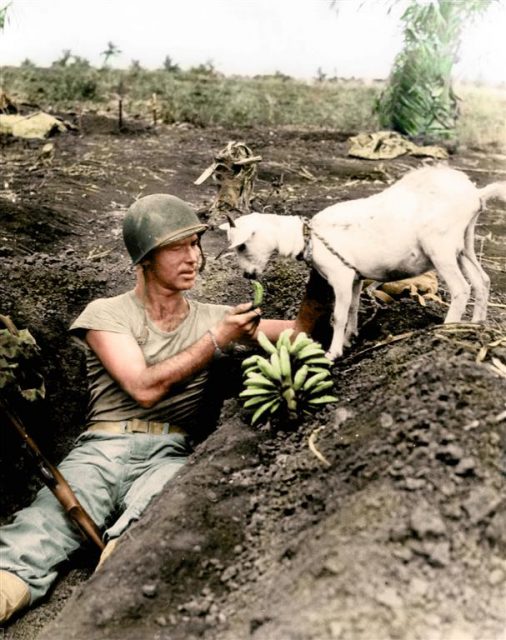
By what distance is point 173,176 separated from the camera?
29.5 ft

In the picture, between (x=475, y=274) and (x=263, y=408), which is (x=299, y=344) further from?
(x=475, y=274)

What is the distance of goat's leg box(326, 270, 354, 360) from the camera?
10.2 feet

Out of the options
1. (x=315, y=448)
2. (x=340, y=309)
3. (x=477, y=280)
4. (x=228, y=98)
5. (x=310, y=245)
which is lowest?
(x=315, y=448)

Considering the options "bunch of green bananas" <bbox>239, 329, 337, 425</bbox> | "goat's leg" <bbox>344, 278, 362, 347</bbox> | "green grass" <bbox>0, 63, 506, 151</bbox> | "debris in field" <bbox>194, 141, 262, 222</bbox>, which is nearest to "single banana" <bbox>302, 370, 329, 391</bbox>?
"bunch of green bananas" <bbox>239, 329, 337, 425</bbox>

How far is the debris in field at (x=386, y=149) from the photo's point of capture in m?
11.4

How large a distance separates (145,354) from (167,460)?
640mm

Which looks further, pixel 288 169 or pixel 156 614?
pixel 288 169

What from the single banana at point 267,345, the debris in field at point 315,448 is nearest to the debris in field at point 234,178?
the single banana at point 267,345

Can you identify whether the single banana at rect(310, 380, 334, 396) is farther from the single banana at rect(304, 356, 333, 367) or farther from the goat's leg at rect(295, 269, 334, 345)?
the goat's leg at rect(295, 269, 334, 345)

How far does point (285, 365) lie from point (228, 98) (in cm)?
1882

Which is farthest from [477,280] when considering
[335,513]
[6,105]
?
[6,105]

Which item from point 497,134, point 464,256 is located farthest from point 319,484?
point 497,134

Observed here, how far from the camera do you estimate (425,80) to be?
1301 cm

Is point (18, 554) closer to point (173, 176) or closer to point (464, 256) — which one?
point (464, 256)
